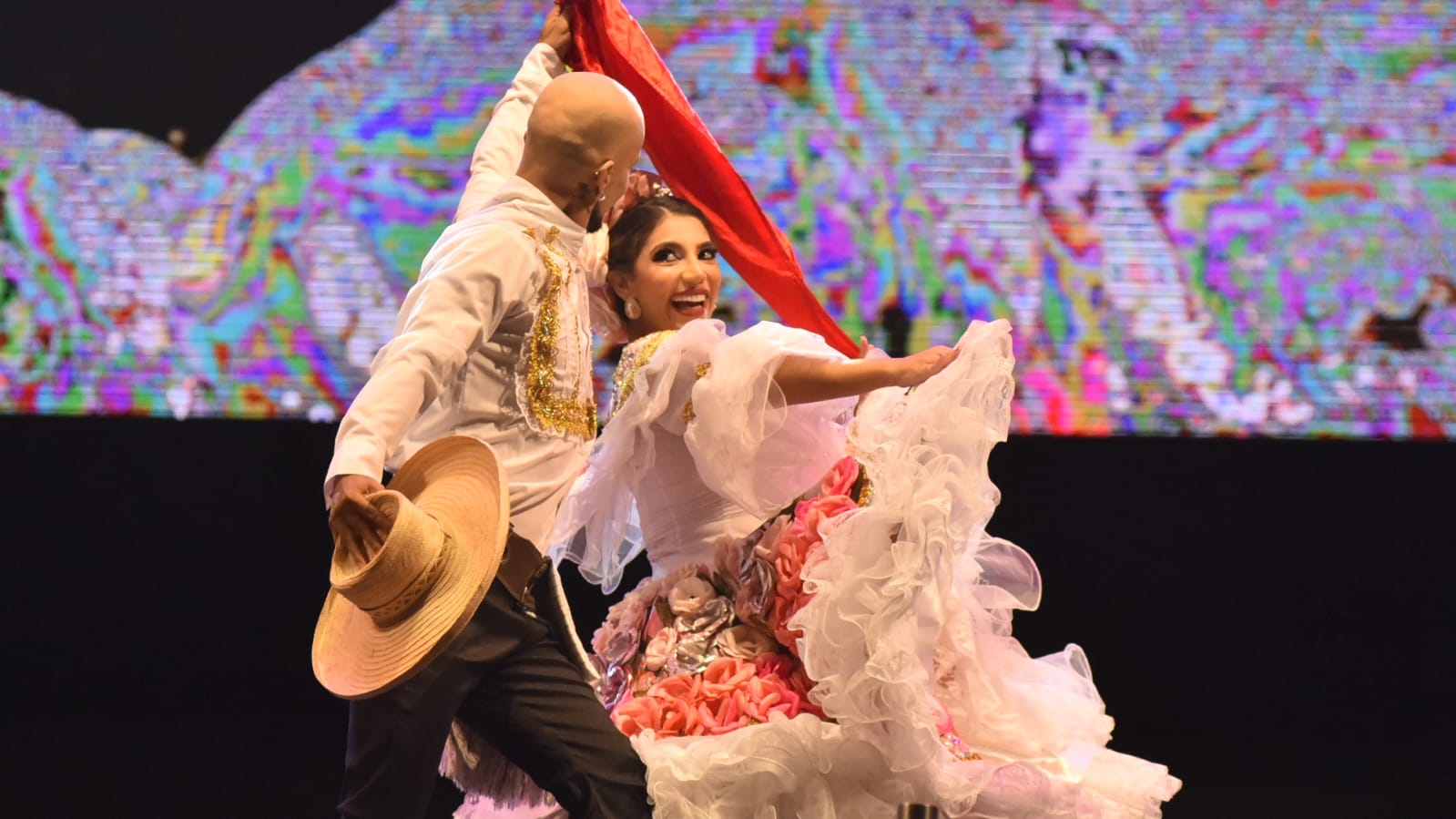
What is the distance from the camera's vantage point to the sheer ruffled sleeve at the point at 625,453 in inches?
83.2

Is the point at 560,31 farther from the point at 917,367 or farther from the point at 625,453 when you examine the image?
the point at 917,367

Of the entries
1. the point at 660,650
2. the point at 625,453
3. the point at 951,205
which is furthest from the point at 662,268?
the point at 951,205

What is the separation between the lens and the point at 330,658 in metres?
1.76

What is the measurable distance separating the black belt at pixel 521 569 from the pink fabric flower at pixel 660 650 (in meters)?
0.24

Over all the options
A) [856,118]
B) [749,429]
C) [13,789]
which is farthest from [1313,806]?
[13,789]

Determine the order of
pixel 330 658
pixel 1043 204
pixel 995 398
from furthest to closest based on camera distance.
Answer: pixel 1043 204 < pixel 995 398 < pixel 330 658

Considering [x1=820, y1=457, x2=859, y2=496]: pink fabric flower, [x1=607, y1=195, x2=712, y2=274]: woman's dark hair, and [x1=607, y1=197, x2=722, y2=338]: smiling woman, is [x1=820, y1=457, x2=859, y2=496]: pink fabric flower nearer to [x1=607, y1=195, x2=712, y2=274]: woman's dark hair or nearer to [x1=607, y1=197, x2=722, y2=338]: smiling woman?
[x1=607, y1=197, x2=722, y2=338]: smiling woman

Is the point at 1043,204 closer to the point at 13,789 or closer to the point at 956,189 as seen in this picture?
the point at 956,189

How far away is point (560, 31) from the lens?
2.52 m

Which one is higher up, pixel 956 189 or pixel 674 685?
pixel 956 189

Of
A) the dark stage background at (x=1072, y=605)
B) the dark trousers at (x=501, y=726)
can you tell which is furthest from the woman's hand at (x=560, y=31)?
the dark stage background at (x=1072, y=605)

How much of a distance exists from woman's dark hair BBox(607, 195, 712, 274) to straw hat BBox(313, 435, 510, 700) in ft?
2.17

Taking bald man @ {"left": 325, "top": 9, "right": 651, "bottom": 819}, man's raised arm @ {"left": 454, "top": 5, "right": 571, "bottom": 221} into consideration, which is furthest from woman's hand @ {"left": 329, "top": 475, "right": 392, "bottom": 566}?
man's raised arm @ {"left": 454, "top": 5, "right": 571, "bottom": 221}

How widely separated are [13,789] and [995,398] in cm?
265
